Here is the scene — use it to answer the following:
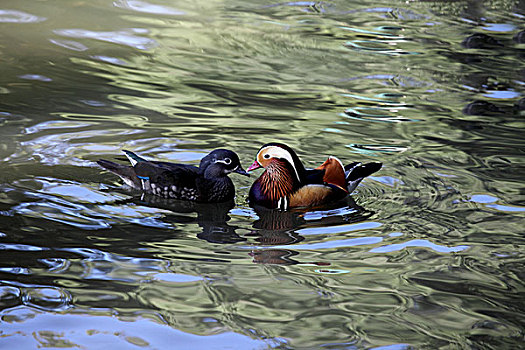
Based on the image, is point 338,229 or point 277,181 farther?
point 277,181

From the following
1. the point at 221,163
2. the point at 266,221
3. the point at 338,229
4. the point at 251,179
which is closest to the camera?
the point at 338,229

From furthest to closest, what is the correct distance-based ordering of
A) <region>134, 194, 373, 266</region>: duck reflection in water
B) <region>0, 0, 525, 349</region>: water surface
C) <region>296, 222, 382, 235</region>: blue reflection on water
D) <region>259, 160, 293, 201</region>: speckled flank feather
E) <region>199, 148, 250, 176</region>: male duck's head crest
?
1. <region>199, 148, 250, 176</region>: male duck's head crest
2. <region>259, 160, 293, 201</region>: speckled flank feather
3. <region>296, 222, 382, 235</region>: blue reflection on water
4. <region>134, 194, 373, 266</region>: duck reflection in water
5. <region>0, 0, 525, 349</region>: water surface

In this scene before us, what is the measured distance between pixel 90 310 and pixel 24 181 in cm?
277

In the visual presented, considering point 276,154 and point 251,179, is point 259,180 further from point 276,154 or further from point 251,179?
point 251,179

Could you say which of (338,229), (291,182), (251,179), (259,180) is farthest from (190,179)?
(338,229)

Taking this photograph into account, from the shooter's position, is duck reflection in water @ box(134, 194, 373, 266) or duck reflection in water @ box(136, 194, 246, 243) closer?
duck reflection in water @ box(134, 194, 373, 266)

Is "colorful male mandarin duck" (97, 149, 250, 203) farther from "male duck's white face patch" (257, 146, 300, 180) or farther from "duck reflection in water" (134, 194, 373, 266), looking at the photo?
"male duck's white face patch" (257, 146, 300, 180)

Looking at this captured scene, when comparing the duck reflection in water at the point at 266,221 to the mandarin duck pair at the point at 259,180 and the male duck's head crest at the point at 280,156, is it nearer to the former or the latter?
Answer: the mandarin duck pair at the point at 259,180

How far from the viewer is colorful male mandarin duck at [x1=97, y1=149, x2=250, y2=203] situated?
8.00 m

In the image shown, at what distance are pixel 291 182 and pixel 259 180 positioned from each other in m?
0.33

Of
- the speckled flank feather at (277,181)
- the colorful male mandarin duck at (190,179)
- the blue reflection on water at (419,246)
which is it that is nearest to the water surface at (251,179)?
the blue reflection on water at (419,246)

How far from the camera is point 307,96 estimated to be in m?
11.6

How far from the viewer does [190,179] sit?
803cm

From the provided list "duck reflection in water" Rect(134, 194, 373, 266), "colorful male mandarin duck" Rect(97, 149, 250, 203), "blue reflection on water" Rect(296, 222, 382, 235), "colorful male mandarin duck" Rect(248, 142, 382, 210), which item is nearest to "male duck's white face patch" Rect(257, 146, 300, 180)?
"colorful male mandarin duck" Rect(248, 142, 382, 210)
